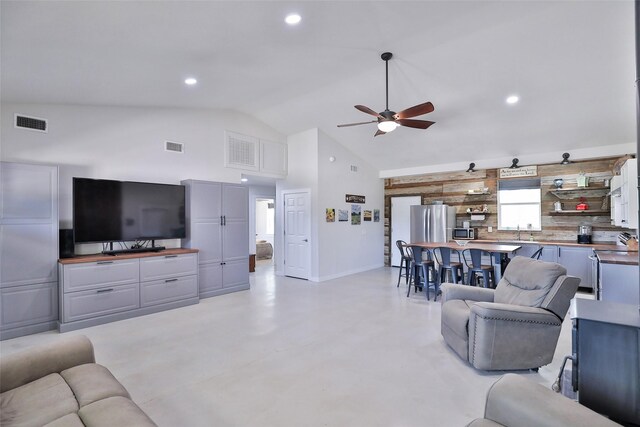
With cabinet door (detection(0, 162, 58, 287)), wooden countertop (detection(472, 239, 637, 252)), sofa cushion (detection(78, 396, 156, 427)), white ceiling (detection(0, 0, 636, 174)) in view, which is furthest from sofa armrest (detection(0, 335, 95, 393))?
wooden countertop (detection(472, 239, 637, 252))

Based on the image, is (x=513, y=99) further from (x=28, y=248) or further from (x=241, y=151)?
(x=28, y=248)

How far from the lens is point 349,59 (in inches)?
168

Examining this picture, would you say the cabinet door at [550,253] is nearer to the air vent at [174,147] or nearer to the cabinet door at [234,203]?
the cabinet door at [234,203]

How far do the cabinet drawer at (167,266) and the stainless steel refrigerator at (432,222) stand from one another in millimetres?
5116

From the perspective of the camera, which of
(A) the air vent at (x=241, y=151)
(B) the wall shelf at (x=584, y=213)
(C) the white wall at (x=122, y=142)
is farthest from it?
(A) the air vent at (x=241, y=151)

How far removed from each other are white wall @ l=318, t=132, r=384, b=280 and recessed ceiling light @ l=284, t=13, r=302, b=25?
11.8 feet

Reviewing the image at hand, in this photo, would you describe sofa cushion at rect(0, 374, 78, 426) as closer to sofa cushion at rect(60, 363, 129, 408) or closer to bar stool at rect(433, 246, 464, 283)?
sofa cushion at rect(60, 363, 129, 408)

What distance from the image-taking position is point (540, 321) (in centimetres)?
278

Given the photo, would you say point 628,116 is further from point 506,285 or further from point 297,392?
point 297,392

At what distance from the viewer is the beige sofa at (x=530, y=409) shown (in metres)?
1.23

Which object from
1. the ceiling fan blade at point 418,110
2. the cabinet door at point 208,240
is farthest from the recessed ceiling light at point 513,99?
the cabinet door at point 208,240

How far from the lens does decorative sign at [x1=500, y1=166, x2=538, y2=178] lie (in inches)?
265

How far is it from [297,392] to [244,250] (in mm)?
3838

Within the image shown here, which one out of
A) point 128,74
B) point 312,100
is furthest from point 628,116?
point 128,74
